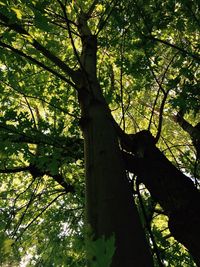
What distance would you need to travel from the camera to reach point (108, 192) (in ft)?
6.12

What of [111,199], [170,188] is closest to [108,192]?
[111,199]

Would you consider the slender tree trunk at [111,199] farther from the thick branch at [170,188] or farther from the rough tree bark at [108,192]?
the thick branch at [170,188]

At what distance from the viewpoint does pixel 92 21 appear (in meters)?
7.01

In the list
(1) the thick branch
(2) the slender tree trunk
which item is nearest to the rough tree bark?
(2) the slender tree trunk

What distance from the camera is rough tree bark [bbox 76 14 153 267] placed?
154cm

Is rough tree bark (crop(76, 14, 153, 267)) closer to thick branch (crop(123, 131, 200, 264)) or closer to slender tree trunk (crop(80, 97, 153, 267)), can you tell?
slender tree trunk (crop(80, 97, 153, 267))

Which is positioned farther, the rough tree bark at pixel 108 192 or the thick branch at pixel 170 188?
the thick branch at pixel 170 188

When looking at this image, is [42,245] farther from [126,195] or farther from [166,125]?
[166,125]

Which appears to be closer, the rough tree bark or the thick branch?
the rough tree bark

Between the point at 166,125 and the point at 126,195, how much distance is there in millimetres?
8241

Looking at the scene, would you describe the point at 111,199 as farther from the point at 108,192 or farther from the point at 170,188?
the point at 170,188

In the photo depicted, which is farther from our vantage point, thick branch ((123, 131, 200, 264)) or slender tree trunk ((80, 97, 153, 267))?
thick branch ((123, 131, 200, 264))

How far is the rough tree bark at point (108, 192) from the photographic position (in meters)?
1.54

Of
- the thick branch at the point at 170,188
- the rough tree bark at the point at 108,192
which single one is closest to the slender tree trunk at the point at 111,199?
the rough tree bark at the point at 108,192
